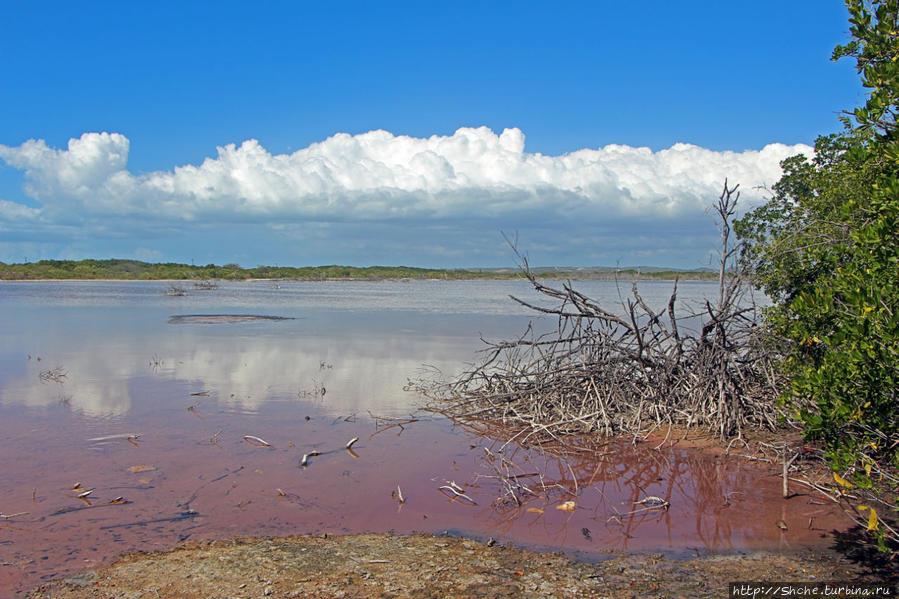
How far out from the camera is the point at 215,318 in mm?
26562

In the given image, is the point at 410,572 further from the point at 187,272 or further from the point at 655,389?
the point at 187,272

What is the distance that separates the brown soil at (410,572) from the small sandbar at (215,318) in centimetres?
2141

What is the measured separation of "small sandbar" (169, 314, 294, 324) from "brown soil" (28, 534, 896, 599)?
21.4 metres

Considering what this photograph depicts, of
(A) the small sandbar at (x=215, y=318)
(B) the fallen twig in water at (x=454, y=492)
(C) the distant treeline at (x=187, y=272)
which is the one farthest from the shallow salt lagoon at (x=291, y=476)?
(C) the distant treeline at (x=187, y=272)

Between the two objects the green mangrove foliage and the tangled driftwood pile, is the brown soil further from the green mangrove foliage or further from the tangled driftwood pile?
the tangled driftwood pile

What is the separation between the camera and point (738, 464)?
7.58 meters

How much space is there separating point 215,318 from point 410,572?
2385 centimetres

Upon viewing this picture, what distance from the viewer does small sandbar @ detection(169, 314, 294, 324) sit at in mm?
25188

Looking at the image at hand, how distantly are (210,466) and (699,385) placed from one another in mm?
6235

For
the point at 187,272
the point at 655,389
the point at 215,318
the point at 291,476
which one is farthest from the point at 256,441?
the point at 187,272

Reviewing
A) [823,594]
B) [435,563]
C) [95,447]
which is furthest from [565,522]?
[95,447]

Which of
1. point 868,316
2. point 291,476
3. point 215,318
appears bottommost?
point 291,476

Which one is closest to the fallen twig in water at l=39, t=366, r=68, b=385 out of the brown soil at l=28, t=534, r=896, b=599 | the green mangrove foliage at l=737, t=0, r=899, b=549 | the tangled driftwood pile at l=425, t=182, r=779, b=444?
the tangled driftwood pile at l=425, t=182, r=779, b=444

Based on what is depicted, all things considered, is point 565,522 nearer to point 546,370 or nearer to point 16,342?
point 546,370
